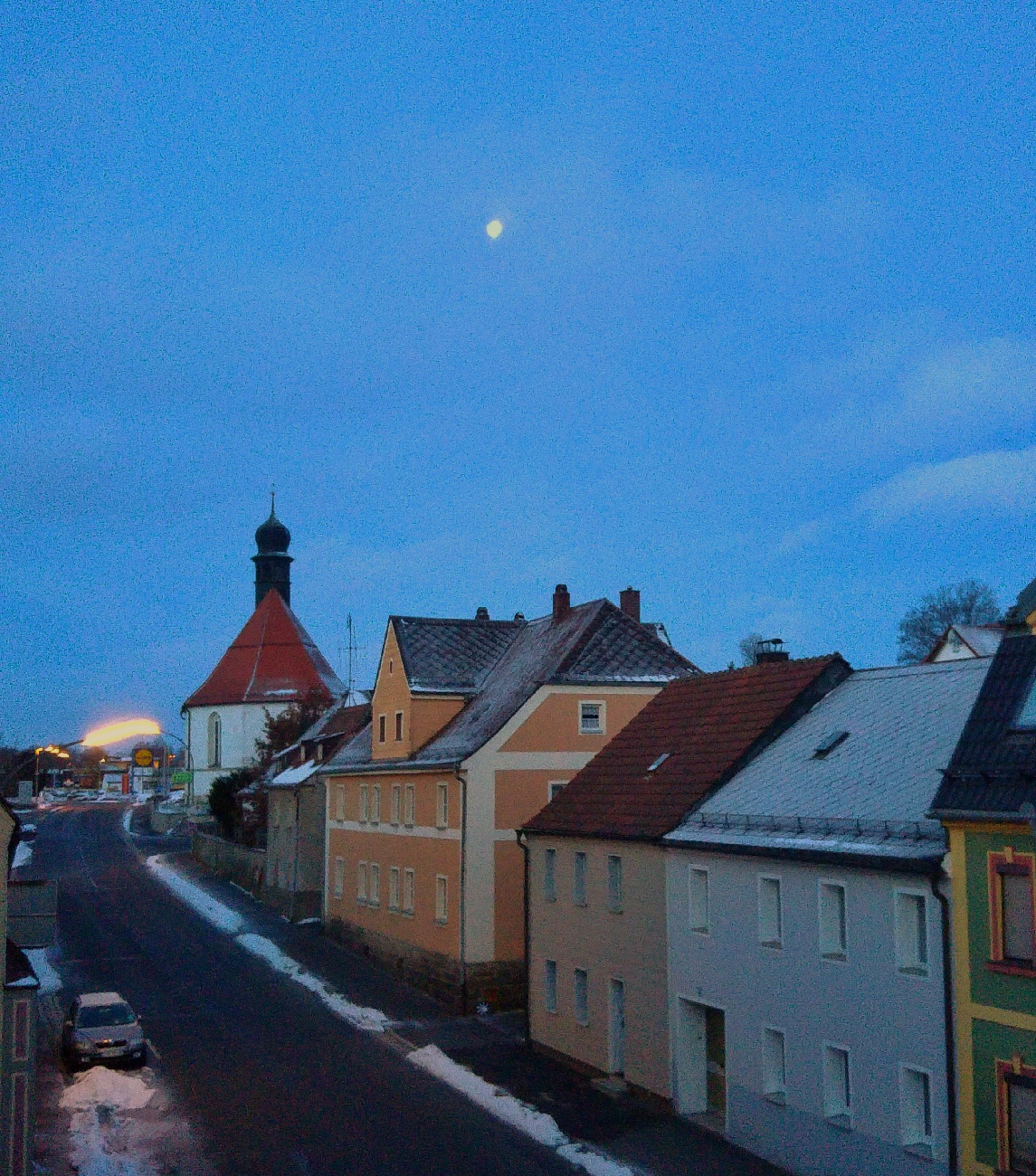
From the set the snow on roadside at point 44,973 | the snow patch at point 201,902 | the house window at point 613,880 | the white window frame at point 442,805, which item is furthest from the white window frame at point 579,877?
the snow patch at point 201,902

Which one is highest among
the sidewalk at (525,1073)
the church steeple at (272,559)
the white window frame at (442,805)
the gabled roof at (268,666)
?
the church steeple at (272,559)

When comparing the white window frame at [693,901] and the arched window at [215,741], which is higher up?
the arched window at [215,741]

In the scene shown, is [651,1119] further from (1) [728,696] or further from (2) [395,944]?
(2) [395,944]

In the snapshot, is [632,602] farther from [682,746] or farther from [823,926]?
[823,926]

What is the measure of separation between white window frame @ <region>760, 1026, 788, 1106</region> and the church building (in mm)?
85094

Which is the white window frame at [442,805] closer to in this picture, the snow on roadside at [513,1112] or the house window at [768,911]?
the snow on roadside at [513,1112]

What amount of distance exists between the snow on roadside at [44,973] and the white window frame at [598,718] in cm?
1696

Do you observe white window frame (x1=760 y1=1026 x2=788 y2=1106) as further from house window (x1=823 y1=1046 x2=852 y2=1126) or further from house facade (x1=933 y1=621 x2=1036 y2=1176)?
house facade (x1=933 y1=621 x2=1036 y2=1176)

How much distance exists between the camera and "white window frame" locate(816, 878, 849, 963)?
67.2ft

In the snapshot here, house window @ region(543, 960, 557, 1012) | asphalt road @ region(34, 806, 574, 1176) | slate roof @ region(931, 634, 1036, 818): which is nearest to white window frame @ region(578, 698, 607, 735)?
house window @ region(543, 960, 557, 1012)

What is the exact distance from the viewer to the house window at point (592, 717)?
38.7 metres

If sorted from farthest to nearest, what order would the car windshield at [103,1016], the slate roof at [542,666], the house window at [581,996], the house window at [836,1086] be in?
1. the slate roof at [542,666]
2. the car windshield at [103,1016]
3. the house window at [581,996]
4. the house window at [836,1086]

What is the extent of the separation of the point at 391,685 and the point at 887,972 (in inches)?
1063

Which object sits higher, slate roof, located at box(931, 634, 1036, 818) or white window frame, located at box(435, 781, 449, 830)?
slate roof, located at box(931, 634, 1036, 818)
